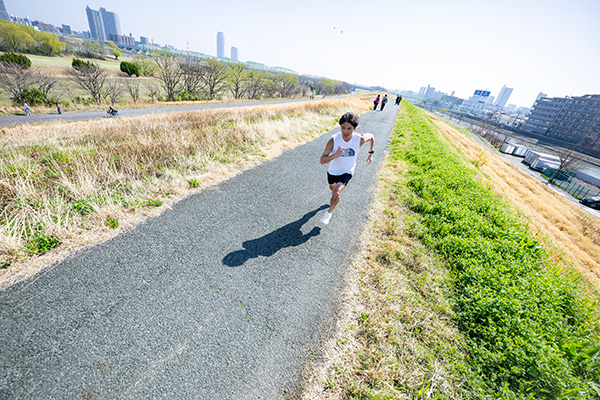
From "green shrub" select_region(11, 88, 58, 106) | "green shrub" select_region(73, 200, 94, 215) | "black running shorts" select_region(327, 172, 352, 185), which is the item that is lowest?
"green shrub" select_region(11, 88, 58, 106)

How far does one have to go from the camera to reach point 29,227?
10.4 ft

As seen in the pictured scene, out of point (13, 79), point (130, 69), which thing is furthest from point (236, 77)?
point (13, 79)

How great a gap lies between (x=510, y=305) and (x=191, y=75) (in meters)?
56.0

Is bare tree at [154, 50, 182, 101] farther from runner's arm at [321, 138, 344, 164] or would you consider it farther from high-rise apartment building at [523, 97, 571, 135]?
high-rise apartment building at [523, 97, 571, 135]

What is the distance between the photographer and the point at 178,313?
262 cm

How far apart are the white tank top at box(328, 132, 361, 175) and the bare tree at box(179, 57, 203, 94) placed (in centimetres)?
5169

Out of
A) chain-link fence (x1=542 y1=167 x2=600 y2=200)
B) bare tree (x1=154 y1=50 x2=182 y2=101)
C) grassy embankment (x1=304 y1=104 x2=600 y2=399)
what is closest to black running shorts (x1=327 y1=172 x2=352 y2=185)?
grassy embankment (x1=304 y1=104 x2=600 y2=399)

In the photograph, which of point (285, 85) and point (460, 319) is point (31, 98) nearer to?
point (460, 319)

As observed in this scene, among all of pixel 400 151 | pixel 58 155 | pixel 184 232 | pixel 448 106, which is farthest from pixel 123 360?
pixel 448 106

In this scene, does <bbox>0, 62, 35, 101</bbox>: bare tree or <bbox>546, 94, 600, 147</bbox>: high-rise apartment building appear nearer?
<bbox>0, 62, 35, 101</bbox>: bare tree

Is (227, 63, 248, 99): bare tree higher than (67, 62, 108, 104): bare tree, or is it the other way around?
(227, 63, 248, 99): bare tree

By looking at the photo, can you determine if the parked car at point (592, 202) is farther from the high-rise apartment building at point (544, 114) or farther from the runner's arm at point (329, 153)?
the high-rise apartment building at point (544, 114)

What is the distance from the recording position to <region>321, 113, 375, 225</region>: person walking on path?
3.95 m

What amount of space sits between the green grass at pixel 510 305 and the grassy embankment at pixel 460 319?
0.6 inches
